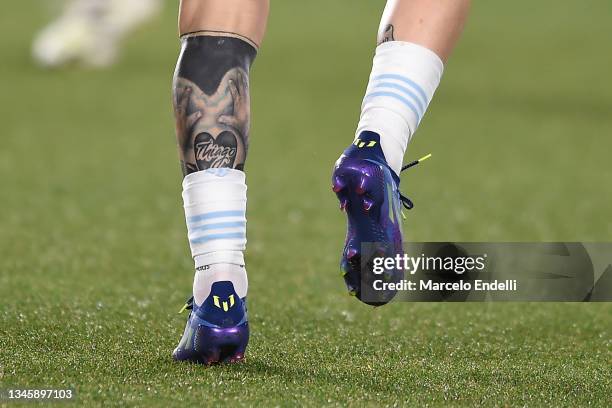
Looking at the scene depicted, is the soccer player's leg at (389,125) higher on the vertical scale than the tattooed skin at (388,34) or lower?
lower

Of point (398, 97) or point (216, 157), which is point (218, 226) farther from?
point (398, 97)

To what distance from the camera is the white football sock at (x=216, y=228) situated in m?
1.69

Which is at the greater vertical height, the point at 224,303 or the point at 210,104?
the point at 210,104

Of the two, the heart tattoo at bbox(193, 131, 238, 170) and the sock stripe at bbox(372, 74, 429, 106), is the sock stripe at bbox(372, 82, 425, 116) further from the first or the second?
the heart tattoo at bbox(193, 131, 238, 170)

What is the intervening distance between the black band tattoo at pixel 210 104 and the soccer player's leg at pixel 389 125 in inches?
7.4

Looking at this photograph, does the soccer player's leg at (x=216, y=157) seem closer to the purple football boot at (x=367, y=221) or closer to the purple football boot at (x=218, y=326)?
the purple football boot at (x=218, y=326)

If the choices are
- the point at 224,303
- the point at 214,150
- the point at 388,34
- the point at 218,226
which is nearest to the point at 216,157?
the point at 214,150

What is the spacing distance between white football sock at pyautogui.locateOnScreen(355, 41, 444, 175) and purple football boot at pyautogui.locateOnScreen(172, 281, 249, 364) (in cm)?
32

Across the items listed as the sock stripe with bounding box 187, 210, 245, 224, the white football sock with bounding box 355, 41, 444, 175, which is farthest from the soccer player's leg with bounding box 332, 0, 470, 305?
the sock stripe with bounding box 187, 210, 245, 224

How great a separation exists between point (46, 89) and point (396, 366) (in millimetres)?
6440

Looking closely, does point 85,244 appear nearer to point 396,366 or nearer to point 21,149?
point 396,366

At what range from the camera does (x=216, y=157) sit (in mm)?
1732

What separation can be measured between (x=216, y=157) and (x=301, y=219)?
2.38 meters

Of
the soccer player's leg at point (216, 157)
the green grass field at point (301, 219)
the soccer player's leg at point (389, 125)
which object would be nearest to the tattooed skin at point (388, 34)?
the soccer player's leg at point (389, 125)
